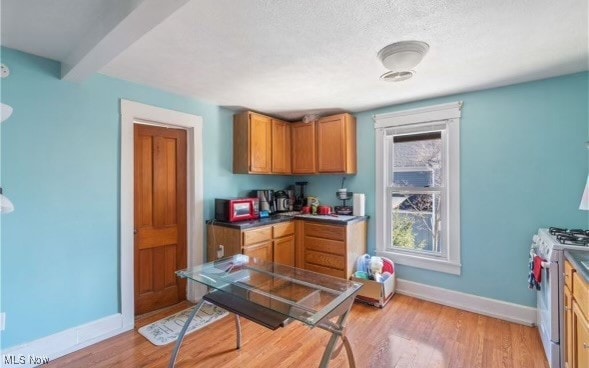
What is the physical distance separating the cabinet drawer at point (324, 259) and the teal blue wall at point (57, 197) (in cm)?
208

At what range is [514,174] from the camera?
2.64 m

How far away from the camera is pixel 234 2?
142cm

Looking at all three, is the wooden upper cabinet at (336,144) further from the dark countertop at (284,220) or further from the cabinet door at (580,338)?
the cabinet door at (580,338)

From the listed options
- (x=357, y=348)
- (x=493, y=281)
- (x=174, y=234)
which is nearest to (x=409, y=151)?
(x=493, y=281)

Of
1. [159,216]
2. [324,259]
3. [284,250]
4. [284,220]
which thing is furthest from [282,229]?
[159,216]

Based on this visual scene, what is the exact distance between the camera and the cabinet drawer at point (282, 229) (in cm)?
323

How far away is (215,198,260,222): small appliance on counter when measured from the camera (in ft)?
10.0

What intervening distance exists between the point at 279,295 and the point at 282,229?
170cm

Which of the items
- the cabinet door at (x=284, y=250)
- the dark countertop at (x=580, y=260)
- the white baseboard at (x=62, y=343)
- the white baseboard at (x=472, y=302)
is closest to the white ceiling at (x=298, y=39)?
the dark countertop at (x=580, y=260)

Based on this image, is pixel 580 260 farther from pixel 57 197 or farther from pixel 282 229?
pixel 57 197

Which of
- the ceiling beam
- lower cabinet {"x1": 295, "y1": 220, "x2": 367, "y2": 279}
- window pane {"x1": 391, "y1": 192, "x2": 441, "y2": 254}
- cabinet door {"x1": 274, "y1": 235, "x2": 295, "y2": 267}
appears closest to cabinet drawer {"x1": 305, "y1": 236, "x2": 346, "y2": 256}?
lower cabinet {"x1": 295, "y1": 220, "x2": 367, "y2": 279}

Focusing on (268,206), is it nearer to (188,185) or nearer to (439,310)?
(188,185)

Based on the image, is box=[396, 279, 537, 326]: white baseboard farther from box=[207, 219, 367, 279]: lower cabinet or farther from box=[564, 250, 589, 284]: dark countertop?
box=[564, 250, 589, 284]: dark countertop

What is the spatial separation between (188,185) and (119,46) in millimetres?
1681
